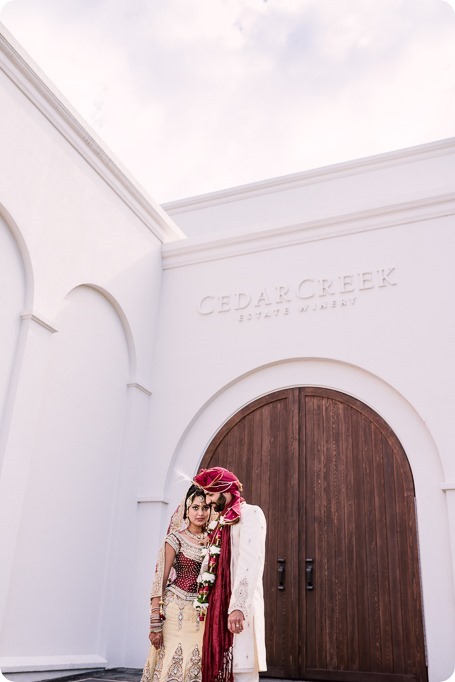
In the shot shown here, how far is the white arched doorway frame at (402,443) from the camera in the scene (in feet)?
15.4

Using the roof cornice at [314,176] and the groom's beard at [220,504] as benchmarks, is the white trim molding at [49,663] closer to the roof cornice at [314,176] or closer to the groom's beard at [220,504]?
the groom's beard at [220,504]

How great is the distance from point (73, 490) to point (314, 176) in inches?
219

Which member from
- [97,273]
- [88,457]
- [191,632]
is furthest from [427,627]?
[97,273]

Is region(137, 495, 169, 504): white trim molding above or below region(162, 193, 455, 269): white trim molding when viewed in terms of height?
below

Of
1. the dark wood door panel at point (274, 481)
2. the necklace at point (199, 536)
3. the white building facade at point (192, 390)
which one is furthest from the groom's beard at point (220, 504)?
the dark wood door panel at point (274, 481)

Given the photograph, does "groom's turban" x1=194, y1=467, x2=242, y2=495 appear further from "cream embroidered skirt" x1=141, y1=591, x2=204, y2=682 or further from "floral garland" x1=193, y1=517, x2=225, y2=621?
"cream embroidered skirt" x1=141, y1=591, x2=204, y2=682

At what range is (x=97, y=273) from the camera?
19.4 feet

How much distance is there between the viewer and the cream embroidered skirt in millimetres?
3295

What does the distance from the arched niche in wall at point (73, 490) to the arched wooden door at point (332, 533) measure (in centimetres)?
109

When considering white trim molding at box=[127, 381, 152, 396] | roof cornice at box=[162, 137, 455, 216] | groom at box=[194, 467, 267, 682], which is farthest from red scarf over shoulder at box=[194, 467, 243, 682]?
roof cornice at box=[162, 137, 455, 216]

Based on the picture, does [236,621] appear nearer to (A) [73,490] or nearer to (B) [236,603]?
(B) [236,603]

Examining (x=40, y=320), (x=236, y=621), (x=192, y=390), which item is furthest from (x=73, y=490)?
(x=236, y=621)

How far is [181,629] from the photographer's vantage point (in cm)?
338

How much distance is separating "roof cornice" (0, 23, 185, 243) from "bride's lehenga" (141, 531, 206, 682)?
384 centimetres
